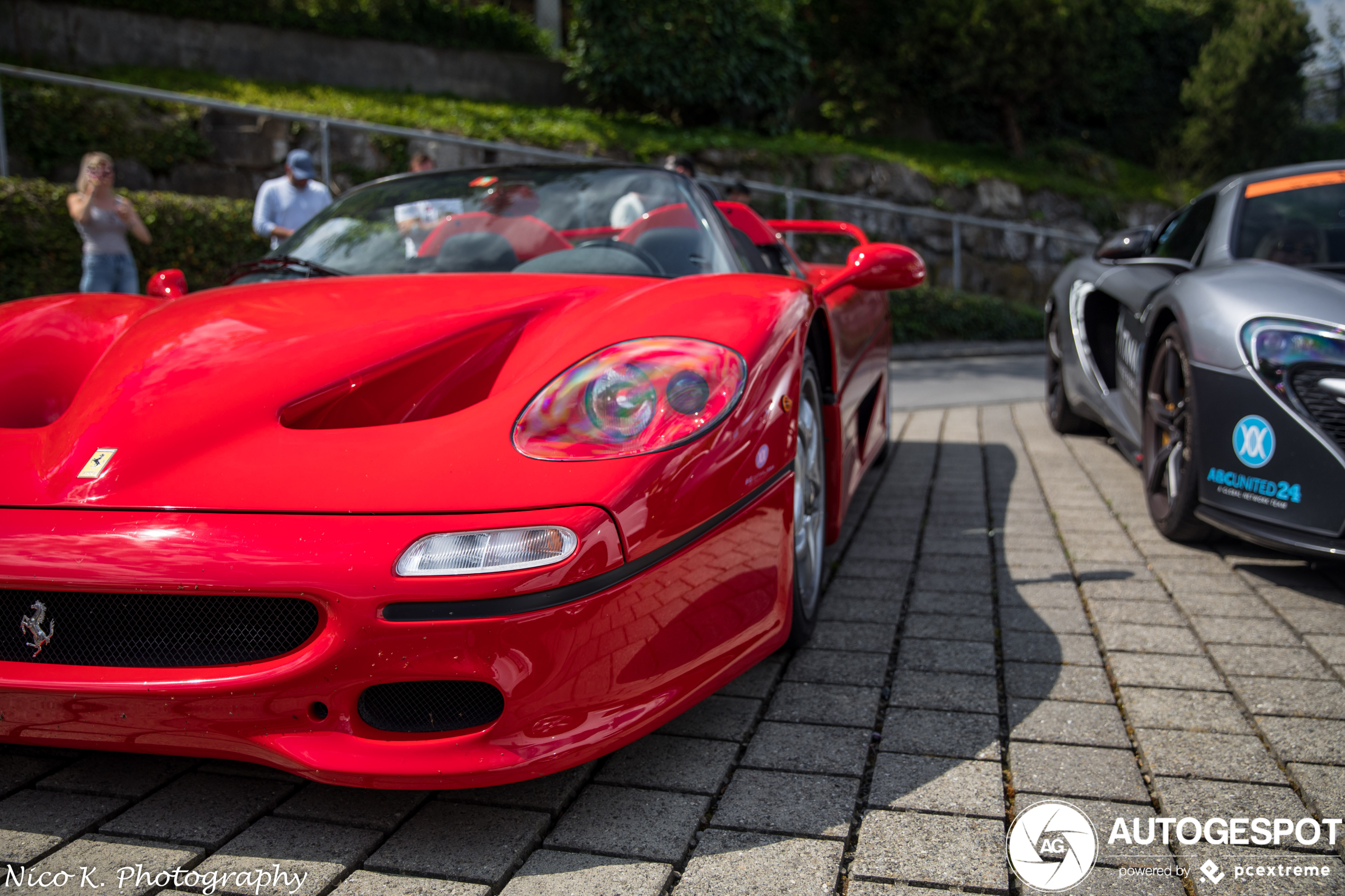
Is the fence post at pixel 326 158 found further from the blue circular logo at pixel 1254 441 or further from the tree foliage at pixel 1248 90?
the tree foliage at pixel 1248 90

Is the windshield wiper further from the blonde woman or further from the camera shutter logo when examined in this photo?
the blonde woman

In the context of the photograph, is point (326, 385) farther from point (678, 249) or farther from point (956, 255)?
point (956, 255)

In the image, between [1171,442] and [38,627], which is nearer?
[38,627]

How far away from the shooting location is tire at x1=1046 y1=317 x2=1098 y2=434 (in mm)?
5426

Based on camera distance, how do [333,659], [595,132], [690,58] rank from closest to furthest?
[333,659] < [595,132] < [690,58]

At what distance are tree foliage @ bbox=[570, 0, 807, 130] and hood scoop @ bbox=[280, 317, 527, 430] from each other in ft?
41.0

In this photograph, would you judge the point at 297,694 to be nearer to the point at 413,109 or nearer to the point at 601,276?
the point at 601,276

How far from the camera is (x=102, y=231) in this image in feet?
20.8

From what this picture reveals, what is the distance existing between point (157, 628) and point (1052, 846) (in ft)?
4.71

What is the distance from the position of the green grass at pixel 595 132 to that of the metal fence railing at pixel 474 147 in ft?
1.20

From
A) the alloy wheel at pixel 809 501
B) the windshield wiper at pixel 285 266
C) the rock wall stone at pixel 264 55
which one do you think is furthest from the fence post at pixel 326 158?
the alloy wheel at pixel 809 501

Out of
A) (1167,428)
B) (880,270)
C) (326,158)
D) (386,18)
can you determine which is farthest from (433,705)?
(386,18)

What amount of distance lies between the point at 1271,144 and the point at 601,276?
65.6ft

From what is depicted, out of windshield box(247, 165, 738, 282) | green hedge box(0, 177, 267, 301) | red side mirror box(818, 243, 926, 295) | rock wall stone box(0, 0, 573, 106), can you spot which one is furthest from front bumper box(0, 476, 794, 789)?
rock wall stone box(0, 0, 573, 106)
